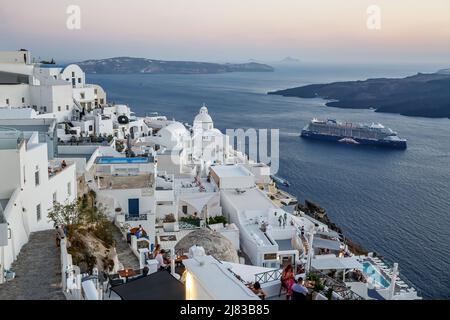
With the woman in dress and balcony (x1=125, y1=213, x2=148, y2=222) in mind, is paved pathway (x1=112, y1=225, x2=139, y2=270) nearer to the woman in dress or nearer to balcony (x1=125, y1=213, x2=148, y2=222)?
balcony (x1=125, y1=213, x2=148, y2=222)

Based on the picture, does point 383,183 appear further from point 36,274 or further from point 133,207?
point 36,274

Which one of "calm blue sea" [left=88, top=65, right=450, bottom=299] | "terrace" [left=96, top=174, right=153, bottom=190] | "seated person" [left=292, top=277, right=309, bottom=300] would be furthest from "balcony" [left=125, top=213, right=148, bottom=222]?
"calm blue sea" [left=88, top=65, right=450, bottom=299]

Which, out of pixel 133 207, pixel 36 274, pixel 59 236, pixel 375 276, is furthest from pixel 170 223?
pixel 36 274

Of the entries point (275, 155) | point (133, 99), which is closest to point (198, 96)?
point (133, 99)

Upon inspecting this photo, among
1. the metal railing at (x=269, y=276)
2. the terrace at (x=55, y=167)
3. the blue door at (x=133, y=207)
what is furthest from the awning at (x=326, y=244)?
the metal railing at (x=269, y=276)

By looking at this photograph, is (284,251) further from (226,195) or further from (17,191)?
(17,191)

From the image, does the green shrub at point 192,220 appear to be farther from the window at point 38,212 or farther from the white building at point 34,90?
the white building at point 34,90
